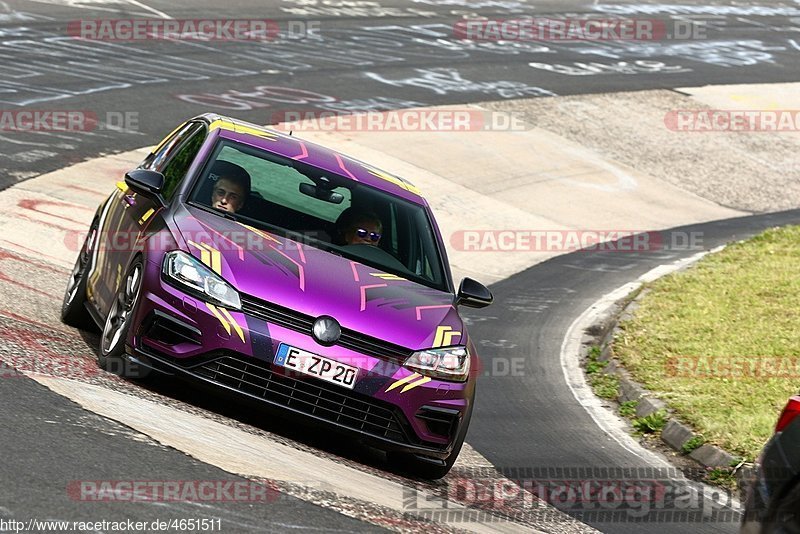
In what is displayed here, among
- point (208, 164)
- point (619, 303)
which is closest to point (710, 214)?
point (619, 303)

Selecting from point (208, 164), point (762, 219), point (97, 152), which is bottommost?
point (762, 219)

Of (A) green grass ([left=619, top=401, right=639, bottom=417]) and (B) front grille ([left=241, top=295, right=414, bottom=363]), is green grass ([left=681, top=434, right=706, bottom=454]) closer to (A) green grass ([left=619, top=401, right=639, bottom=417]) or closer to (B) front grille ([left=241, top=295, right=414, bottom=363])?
(A) green grass ([left=619, top=401, right=639, bottom=417])

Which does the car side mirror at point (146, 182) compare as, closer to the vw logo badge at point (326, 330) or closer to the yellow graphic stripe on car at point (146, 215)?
the yellow graphic stripe on car at point (146, 215)

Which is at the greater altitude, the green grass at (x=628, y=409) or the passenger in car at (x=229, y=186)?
the passenger in car at (x=229, y=186)

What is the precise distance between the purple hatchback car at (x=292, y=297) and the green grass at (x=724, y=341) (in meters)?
2.63

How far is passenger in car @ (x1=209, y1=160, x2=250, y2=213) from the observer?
26.4ft

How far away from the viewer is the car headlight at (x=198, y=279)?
6961mm

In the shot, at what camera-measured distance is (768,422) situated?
9.59 metres

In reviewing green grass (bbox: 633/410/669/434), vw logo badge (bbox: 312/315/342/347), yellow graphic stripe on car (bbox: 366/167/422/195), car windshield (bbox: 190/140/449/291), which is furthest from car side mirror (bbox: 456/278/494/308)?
green grass (bbox: 633/410/669/434)

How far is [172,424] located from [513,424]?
3890 millimetres

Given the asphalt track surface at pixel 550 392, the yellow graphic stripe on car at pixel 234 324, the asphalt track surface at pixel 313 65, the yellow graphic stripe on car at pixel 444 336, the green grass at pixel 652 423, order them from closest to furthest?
the yellow graphic stripe on car at pixel 234 324 < the yellow graphic stripe on car at pixel 444 336 < the asphalt track surface at pixel 550 392 < the green grass at pixel 652 423 < the asphalt track surface at pixel 313 65

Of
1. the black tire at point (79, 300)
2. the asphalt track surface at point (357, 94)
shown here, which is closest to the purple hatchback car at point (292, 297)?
the black tire at point (79, 300)

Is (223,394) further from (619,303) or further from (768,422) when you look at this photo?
(619,303)

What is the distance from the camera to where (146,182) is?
799 cm
